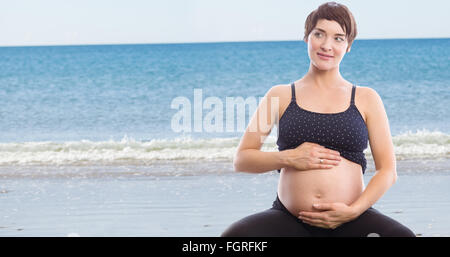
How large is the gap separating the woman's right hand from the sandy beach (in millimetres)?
2267

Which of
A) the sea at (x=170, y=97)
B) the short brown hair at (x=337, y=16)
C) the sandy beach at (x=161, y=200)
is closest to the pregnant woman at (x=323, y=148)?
the short brown hair at (x=337, y=16)

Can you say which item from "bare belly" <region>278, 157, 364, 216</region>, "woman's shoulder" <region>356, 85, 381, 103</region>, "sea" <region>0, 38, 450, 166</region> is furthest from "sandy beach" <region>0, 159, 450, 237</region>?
"woman's shoulder" <region>356, 85, 381, 103</region>

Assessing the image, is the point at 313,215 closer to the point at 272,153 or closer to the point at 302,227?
the point at 302,227

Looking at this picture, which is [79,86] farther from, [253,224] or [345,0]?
[253,224]

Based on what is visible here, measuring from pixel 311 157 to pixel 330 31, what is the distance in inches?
18.5

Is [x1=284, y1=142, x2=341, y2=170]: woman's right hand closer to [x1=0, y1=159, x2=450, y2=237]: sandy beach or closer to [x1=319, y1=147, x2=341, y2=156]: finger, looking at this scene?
[x1=319, y1=147, x2=341, y2=156]: finger

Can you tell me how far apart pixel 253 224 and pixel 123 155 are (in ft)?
24.3

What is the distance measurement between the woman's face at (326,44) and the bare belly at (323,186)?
37 centimetres

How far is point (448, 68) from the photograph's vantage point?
102 feet

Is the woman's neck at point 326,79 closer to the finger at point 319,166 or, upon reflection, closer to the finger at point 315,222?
the finger at point 319,166

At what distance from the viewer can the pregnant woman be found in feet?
7.49

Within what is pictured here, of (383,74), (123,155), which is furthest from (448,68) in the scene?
(123,155)

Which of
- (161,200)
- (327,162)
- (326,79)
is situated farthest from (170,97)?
(327,162)

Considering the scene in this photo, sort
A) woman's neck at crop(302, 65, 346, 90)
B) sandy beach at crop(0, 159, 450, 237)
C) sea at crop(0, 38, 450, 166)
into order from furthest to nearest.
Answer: sea at crop(0, 38, 450, 166) < sandy beach at crop(0, 159, 450, 237) < woman's neck at crop(302, 65, 346, 90)
